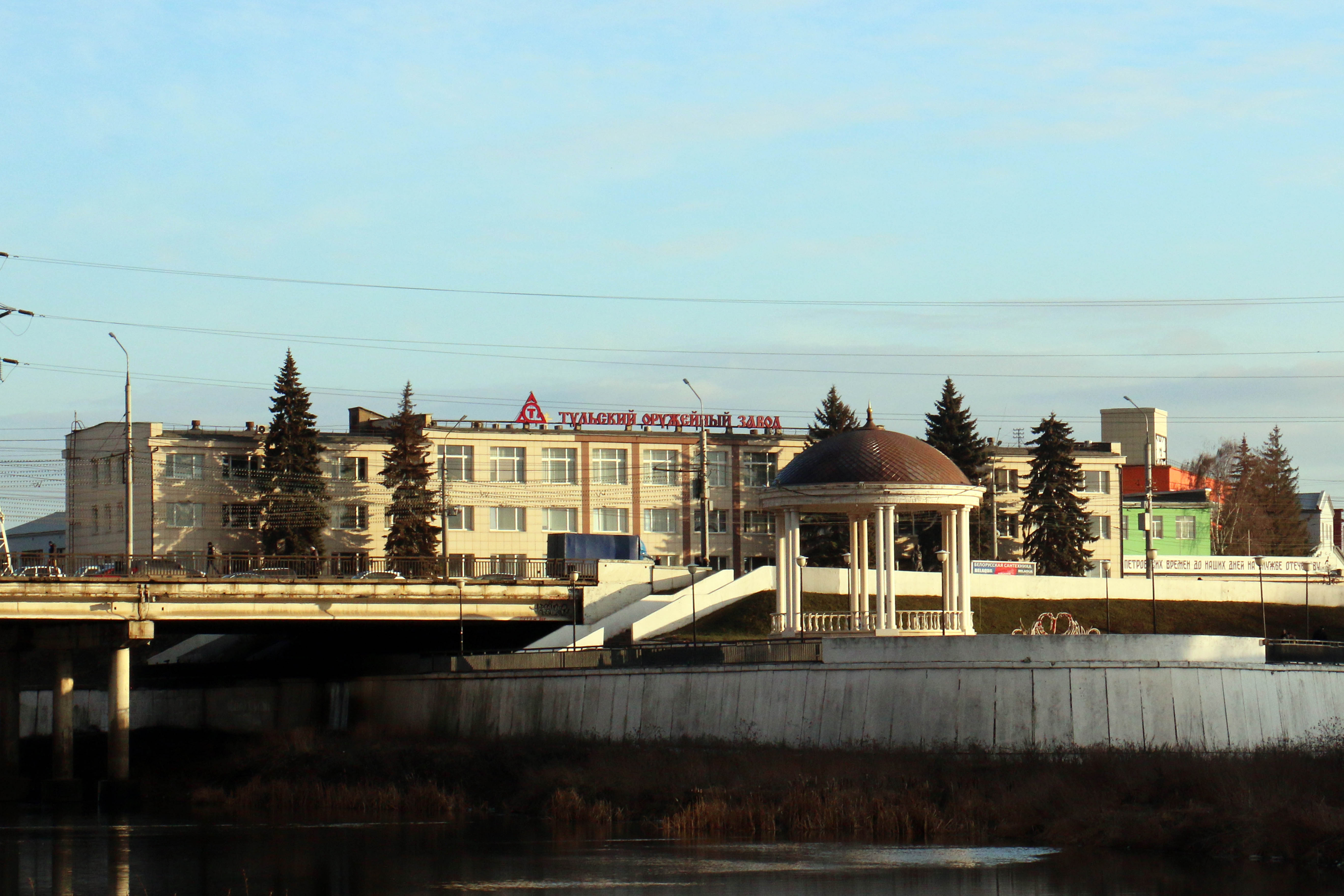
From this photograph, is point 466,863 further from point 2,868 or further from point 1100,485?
point 1100,485

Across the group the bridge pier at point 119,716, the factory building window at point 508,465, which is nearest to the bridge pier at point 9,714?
the bridge pier at point 119,716

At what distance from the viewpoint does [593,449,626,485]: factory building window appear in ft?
334

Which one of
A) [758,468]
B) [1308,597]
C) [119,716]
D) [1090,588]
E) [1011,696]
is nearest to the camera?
[1011,696]

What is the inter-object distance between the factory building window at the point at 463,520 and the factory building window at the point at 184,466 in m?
14.3

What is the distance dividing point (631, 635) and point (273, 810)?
18.1m

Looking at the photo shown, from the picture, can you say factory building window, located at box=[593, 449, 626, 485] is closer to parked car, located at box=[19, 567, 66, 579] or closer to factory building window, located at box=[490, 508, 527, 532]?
factory building window, located at box=[490, 508, 527, 532]

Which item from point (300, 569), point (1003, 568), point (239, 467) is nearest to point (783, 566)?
point (1003, 568)

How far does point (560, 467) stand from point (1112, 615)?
39.5 m

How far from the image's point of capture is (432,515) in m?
93.6

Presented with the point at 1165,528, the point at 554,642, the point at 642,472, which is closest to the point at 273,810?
the point at 554,642

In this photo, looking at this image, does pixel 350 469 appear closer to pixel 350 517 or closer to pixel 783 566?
pixel 350 517

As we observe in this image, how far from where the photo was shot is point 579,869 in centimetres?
3528

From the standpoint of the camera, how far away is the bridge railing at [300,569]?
55.8 metres

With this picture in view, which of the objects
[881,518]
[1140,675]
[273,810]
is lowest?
[273,810]
